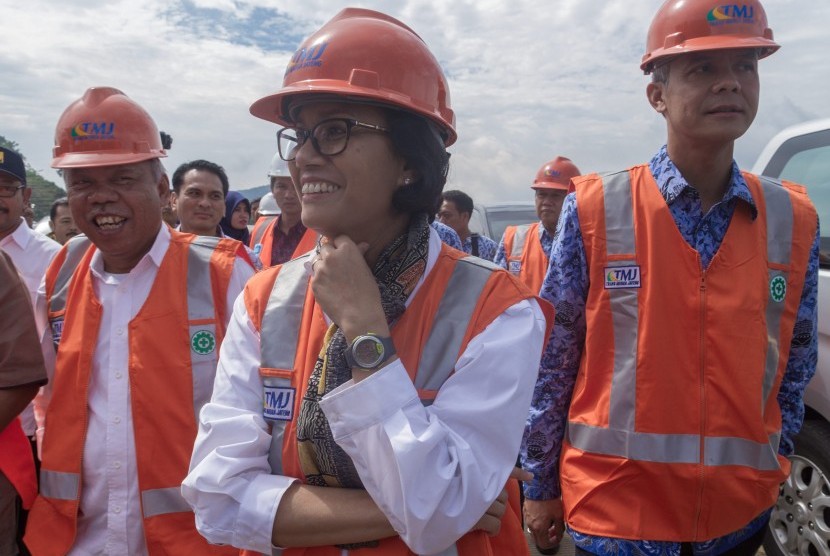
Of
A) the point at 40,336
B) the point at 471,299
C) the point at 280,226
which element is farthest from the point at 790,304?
the point at 280,226

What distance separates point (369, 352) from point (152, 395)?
125cm

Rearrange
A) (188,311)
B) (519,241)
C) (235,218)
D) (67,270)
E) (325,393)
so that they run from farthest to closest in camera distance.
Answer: (235,218) < (519,241) < (67,270) < (188,311) < (325,393)

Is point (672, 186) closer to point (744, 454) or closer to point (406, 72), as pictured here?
point (744, 454)

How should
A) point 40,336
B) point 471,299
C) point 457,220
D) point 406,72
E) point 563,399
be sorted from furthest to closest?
point 457,220 → point 40,336 → point 563,399 → point 406,72 → point 471,299

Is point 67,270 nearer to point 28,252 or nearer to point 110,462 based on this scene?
point 110,462

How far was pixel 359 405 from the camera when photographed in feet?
4.25

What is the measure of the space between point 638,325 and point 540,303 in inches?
28.1

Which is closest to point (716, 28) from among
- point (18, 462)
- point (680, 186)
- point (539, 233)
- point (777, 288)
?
point (680, 186)

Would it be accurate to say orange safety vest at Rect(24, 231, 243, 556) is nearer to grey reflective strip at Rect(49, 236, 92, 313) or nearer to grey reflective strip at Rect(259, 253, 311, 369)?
grey reflective strip at Rect(49, 236, 92, 313)

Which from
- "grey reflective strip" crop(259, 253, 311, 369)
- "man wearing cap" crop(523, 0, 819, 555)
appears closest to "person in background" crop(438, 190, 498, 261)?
"man wearing cap" crop(523, 0, 819, 555)

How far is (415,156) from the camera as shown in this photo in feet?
5.33

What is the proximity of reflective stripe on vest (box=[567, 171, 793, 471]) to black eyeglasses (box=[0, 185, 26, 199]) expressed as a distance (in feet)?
10.7

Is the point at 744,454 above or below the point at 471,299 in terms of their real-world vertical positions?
below

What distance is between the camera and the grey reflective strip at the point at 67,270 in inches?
97.8
